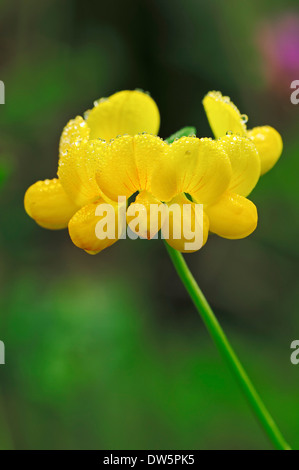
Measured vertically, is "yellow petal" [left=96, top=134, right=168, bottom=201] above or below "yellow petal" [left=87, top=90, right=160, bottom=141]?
below

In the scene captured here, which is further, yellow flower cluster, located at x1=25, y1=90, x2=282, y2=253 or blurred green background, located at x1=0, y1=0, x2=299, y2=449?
blurred green background, located at x1=0, y1=0, x2=299, y2=449

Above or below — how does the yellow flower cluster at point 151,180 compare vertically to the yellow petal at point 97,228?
above

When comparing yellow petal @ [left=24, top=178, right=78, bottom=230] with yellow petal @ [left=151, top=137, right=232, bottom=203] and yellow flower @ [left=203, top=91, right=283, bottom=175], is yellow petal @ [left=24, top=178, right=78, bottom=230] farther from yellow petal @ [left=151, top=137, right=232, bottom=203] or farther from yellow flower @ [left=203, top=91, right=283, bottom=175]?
yellow flower @ [left=203, top=91, right=283, bottom=175]

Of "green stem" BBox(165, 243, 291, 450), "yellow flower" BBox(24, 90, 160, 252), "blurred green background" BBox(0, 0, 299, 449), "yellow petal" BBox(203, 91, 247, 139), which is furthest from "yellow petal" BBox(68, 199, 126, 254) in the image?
"blurred green background" BBox(0, 0, 299, 449)

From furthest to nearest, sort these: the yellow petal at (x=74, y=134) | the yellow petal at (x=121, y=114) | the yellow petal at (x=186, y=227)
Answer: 1. the yellow petal at (x=121, y=114)
2. the yellow petal at (x=74, y=134)
3. the yellow petal at (x=186, y=227)

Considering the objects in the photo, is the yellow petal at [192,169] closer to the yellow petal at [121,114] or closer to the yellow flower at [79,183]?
the yellow flower at [79,183]

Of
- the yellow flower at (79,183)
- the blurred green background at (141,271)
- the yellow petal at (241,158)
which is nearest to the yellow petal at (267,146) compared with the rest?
the yellow petal at (241,158)

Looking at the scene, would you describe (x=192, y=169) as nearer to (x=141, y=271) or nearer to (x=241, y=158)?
(x=241, y=158)
